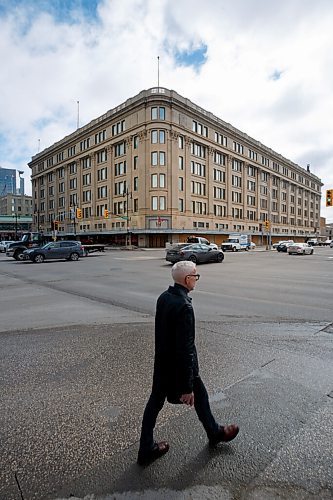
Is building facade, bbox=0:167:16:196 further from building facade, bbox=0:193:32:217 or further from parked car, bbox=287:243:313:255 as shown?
parked car, bbox=287:243:313:255

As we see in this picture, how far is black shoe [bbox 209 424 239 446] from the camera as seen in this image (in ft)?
8.46

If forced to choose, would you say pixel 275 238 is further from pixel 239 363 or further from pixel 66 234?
pixel 239 363

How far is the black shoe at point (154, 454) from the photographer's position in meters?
2.38

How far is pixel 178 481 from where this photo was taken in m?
2.20

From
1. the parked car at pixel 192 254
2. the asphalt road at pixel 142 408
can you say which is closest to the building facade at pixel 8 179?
the parked car at pixel 192 254

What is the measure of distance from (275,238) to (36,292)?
81.8 meters

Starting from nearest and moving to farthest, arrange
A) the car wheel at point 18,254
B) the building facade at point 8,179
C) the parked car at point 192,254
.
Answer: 1. the parked car at point 192,254
2. the car wheel at point 18,254
3. the building facade at point 8,179

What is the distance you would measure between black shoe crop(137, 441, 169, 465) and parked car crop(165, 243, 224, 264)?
18217 mm

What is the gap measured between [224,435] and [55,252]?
2451 cm

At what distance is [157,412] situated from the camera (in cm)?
246

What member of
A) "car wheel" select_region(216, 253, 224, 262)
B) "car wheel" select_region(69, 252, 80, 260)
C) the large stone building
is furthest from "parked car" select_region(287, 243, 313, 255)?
"car wheel" select_region(69, 252, 80, 260)

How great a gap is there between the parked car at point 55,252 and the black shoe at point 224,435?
23883 mm

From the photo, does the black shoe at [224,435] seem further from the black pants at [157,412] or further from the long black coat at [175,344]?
the long black coat at [175,344]

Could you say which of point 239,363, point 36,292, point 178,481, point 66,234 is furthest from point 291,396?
point 66,234
